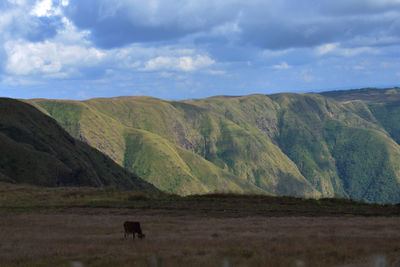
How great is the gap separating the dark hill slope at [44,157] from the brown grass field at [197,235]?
169 ft

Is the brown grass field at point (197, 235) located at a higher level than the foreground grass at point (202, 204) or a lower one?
higher

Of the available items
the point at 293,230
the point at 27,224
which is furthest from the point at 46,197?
the point at 293,230

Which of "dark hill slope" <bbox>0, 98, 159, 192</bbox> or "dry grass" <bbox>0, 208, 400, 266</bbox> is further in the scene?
"dark hill slope" <bbox>0, 98, 159, 192</bbox>

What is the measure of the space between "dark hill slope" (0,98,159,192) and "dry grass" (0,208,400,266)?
2434 inches

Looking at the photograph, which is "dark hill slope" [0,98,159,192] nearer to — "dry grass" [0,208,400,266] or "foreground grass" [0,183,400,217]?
"foreground grass" [0,183,400,217]

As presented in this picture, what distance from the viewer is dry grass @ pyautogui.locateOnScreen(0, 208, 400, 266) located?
15.9 meters

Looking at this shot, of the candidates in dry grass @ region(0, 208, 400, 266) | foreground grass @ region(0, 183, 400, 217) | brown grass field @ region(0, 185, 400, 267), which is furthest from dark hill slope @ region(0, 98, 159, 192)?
dry grass @ region(0, 208, 400, 266)

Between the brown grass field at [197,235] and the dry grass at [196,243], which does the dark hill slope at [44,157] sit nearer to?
the brown grass field at [197,235]

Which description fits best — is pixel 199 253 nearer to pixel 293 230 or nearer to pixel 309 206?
pixel 293 230

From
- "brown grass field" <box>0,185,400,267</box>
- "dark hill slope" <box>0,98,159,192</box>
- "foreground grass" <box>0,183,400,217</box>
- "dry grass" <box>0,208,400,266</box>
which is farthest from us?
"dark hill slope" <box>0,98,159,192</box>

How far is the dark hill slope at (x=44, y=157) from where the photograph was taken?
10600cm

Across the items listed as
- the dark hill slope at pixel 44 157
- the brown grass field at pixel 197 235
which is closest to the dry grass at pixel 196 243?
the brown grass field at pixel 197 235

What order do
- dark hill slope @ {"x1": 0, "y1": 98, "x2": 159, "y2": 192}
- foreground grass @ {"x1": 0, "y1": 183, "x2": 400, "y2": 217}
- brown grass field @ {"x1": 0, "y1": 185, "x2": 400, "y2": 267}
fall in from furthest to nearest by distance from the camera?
dark hill slope @ {"x1": 0, "y1": 98, "x2": 159, "y2": 192} < foreground grass @ {"x1": 0, "y1": 183, "x2": 400, "y2": 217} < brown grass field @ {"x1": 0, "y1": 185, "x2": 400, "y2": 267}

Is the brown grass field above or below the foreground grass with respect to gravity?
above
